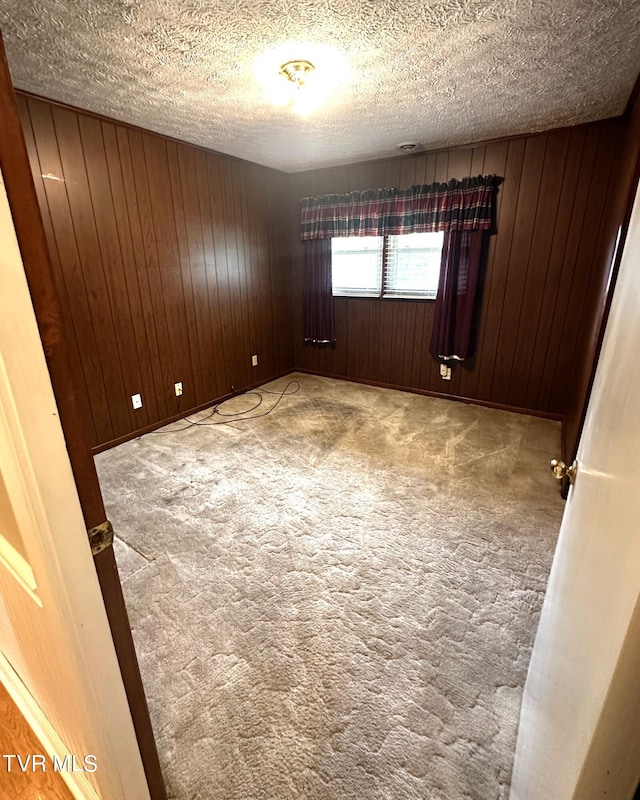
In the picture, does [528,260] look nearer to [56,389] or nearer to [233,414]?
[233,414]

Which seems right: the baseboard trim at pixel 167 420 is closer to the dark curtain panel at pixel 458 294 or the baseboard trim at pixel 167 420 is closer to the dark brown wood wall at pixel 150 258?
the dark brown wood wall at pixel 150 258

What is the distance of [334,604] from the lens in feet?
5.35

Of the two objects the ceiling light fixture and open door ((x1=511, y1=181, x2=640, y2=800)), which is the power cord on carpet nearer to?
the ceiling light fixture

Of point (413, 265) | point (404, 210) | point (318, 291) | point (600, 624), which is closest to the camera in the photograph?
point (600, 624)

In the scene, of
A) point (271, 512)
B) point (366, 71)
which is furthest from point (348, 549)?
point (366, 71)

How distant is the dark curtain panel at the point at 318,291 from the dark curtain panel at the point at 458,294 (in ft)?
4.11

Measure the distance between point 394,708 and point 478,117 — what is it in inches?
135

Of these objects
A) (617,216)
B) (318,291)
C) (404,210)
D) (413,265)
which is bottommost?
(318,291)

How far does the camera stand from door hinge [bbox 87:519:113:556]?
0.68 metres

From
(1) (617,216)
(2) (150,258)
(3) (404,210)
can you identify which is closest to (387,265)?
(3) (404,210)

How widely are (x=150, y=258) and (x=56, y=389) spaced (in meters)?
2.90

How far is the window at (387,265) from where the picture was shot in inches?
149

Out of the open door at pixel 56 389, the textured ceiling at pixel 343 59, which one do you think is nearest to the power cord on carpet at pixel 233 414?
the textured ceiling at pixel 343 59

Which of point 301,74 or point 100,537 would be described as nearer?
point 100,537
